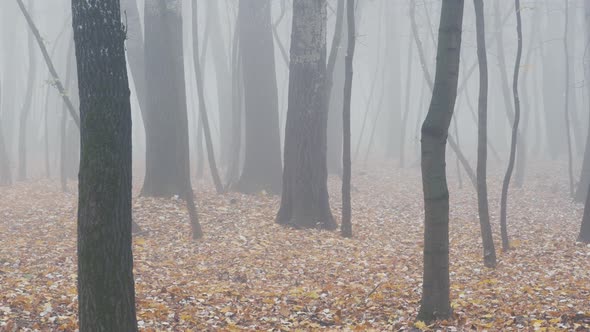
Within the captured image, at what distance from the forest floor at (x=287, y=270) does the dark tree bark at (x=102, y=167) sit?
1.81 metres

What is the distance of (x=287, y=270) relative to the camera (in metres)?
9.62

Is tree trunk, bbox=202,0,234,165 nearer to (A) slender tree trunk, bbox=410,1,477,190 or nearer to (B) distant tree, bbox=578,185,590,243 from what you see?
(A) slender tree trunk, bbox=410,1,477,190

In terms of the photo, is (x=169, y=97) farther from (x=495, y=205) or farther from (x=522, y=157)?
(x=522, y=157)

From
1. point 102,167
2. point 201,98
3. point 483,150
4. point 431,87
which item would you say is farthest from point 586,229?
point 102,167

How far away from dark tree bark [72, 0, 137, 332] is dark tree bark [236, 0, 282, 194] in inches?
410

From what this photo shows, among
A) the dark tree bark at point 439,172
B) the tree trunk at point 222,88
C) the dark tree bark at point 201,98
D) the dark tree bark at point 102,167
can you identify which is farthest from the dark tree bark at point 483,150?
the tree trunk at point 222,88

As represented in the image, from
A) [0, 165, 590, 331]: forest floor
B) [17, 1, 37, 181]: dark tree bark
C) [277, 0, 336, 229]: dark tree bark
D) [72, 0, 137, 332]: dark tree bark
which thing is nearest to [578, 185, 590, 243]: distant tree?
[0, 165, 590, 331]: forest floor

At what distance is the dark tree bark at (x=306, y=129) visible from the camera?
12250 mm

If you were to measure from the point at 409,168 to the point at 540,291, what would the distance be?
18936 mm

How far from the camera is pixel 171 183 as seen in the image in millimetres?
13188

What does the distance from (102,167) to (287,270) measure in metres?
5.50

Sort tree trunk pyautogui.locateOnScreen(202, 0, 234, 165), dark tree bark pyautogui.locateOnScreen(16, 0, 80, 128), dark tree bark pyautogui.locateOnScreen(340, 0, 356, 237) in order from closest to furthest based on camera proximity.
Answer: dark tree bark pyautogui.locateOnScreen(340, 0, 356, 237) < dark tree bark pyautogui.locateOnScreen(16, 0, 80, 128) < tree trunk pyautogui.locateOnScreen(202, 0, 234, 165)

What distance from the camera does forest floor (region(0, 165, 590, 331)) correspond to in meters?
6.86

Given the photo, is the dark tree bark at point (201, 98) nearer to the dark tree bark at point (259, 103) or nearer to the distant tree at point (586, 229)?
the dark tree bark at point (259, 103)
